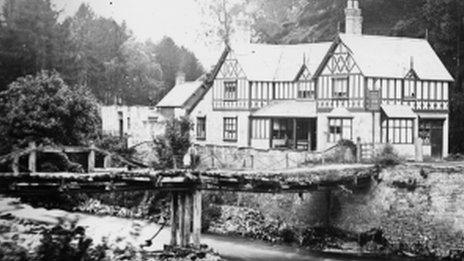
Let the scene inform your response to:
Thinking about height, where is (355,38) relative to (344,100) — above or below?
above

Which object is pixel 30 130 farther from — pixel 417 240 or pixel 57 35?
pixel 417 240

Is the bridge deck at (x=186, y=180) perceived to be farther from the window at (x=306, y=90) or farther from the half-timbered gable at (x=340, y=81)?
the window at (x=306, y=90)

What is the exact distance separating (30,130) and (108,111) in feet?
81.4

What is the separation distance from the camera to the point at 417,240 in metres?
30.1

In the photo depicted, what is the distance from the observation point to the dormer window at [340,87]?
40409 mm

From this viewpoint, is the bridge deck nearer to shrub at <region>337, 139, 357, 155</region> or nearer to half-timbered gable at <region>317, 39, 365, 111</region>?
shrub at <region>337, 139, 357, 155</region>

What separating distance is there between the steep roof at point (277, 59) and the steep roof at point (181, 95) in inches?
271

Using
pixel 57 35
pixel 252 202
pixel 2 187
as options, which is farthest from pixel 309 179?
pixel 57 35

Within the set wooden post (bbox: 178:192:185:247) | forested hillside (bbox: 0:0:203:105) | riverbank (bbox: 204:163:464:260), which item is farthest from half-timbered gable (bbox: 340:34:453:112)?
forested hillside (bbox: 0:0:203:105)

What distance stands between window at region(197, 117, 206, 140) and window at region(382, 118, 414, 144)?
15660mm

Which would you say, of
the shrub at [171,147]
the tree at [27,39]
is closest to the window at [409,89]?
the shrub at [171,147]

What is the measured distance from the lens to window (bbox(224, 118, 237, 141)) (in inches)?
1865

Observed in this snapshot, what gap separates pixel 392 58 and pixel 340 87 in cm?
389

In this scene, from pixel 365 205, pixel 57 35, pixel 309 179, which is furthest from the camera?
pixel 57 35
